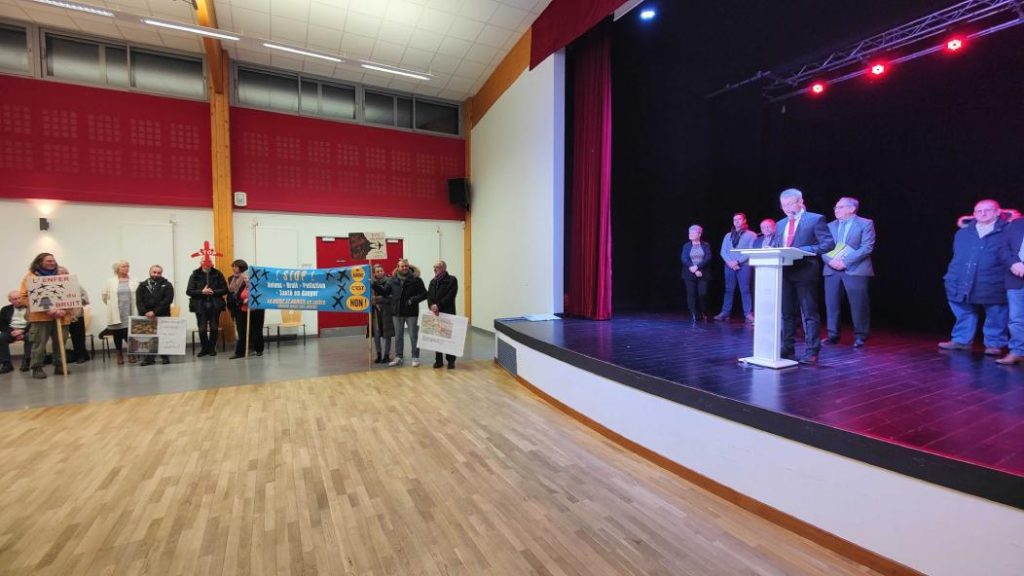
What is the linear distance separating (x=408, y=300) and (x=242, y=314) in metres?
2.73

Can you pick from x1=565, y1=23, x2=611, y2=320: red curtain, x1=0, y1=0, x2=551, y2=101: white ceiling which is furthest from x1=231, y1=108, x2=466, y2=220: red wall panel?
x1=565, y1=23, x2=611, y2=320: red curtain

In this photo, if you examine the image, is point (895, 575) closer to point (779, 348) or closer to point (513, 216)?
point (779, 348)

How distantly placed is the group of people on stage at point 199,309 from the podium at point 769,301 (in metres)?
3.20

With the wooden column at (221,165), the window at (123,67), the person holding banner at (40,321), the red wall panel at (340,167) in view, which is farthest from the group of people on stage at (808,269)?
the window at (123,67)

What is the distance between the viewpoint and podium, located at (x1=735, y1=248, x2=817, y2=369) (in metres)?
2.74

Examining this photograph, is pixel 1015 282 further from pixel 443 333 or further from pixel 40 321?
pixel 40 321

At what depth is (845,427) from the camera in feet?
5.70

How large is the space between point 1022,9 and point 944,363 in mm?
3539

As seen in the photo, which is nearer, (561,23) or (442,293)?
(442,293)

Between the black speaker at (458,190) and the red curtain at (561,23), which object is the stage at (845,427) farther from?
the black speaker at (458,190)

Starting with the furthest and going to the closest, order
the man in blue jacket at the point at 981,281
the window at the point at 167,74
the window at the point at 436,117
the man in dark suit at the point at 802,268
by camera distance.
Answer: the window at the point at 436,117, the window at the point at 167,74, the man in blue jacket at the point at 981,281, the man in dark suit at the point at 802,268

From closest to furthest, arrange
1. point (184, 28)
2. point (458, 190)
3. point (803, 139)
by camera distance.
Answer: point (184, 28)
point (803, 139)
point (458, 190)

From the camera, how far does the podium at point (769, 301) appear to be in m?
2.74

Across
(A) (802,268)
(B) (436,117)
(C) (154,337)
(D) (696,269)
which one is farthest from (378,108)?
(A) (802,268)
